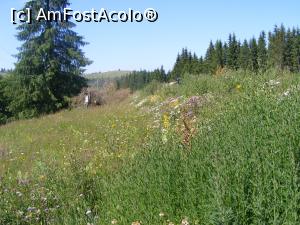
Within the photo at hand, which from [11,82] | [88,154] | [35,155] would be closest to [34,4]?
[11,82]

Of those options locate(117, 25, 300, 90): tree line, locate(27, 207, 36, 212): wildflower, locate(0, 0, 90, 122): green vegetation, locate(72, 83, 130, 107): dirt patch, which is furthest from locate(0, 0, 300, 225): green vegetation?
locate(117, 25, 300, 90): tree line

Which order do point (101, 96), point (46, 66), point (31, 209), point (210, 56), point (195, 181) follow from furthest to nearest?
point (210, 56)
point (101, 96)
point (46, 66)
point (31, 209)
point (195, 181)

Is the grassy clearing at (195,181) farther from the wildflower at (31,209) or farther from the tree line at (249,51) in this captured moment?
the tree line at (249,51)

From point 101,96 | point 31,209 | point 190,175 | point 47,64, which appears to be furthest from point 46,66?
point 190,175

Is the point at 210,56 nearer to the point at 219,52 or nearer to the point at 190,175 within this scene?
the point at 219,52

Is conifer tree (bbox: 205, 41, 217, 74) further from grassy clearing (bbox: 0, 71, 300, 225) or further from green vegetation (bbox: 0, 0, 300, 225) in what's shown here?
grassy clearing (bbox: 0, 71, 300, 225)

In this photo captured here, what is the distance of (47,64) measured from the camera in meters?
31.8

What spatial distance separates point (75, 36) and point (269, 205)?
3077 cm

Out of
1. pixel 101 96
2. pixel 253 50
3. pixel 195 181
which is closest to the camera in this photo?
pixel 195 181

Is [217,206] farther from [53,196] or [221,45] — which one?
[221,45]

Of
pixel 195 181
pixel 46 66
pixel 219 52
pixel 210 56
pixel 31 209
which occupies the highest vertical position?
pixel 219 52

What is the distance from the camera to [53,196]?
5711 millimetres

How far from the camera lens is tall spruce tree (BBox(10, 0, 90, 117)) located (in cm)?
3131

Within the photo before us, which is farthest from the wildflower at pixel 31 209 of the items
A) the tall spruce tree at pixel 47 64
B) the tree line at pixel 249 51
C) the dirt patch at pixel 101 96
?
the tree line at pixel 249 51
